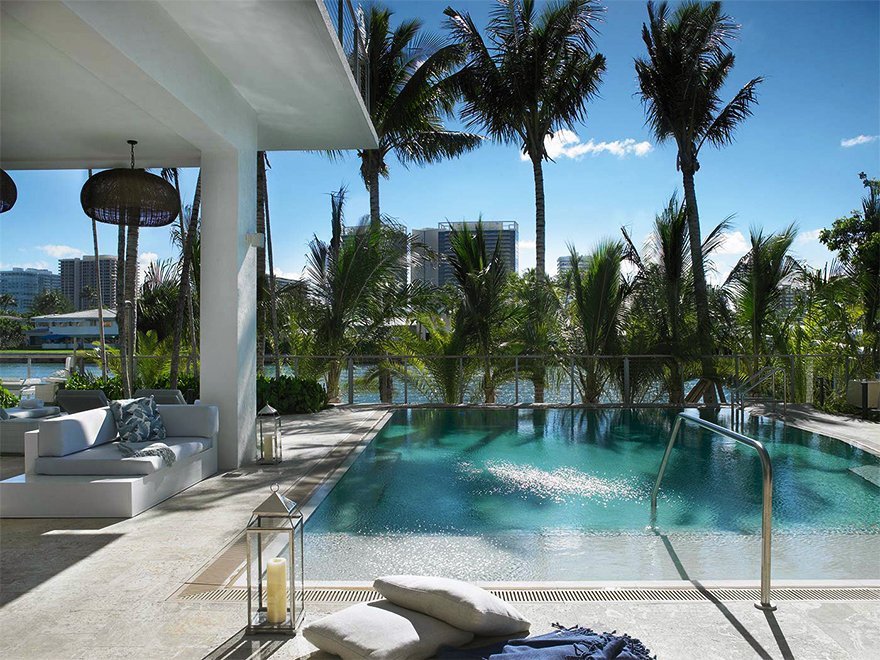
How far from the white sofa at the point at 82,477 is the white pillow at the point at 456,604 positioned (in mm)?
2525

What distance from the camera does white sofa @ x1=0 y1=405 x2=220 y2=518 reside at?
4.27 meters

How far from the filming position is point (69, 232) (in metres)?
27.6

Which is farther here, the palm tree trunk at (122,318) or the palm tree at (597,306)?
the palm tree at (597,306)

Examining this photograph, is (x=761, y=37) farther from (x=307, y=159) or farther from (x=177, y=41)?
(x=177, y=41)

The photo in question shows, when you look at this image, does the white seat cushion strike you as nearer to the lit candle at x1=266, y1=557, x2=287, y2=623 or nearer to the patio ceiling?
the lit candle at x1=266, y1=557, x2=287, y2=623

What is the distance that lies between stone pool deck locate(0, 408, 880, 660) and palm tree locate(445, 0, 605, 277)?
32.2 ft

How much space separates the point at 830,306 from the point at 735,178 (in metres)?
7.57

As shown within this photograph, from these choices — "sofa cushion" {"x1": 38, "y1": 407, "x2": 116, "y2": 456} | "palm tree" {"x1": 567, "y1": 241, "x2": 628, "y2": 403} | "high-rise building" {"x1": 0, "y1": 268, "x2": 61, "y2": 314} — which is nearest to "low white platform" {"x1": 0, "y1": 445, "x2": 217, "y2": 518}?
"sofa cushion" {"x1": 38, "y1": 407, "x2": 116, "y2": 456}

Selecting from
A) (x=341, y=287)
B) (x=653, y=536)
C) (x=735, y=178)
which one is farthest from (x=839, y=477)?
(x=735, y=178)

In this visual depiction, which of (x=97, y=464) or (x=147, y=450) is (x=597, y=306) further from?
(x=97, y=464)

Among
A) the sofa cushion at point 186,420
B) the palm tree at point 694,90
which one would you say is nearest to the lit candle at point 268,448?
the sofa cushion at point 186,420

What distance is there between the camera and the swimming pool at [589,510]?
11.8ft

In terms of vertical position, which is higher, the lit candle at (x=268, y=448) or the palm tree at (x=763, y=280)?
the palm tree at (x=763, y=280)

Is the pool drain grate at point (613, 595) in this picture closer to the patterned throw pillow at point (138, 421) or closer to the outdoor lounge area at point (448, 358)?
the outdoor lounge area at point (448, 358)
